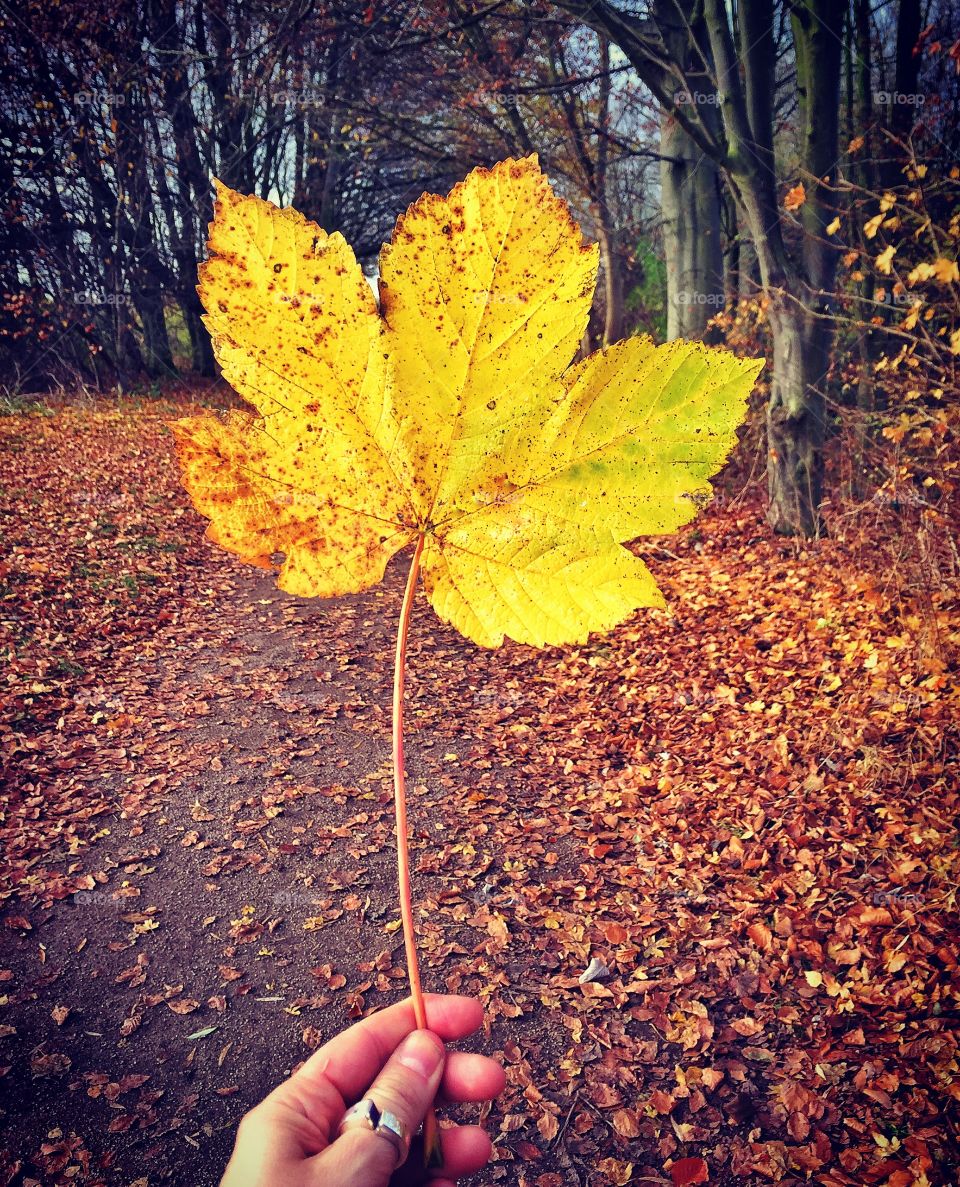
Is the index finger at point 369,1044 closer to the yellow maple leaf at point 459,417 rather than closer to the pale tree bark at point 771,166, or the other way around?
the yellow maple leaf at point 459,417

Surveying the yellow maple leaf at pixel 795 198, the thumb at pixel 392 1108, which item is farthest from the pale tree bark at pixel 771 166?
the thumb at pixel 392 1108

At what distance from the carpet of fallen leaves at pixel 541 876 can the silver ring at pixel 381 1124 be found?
2376 millimetres

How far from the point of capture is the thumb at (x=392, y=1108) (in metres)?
0.96

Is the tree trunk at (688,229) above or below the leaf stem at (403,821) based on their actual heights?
above

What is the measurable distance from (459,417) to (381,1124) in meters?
0.94

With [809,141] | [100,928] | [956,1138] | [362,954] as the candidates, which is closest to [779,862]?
[956,1138]

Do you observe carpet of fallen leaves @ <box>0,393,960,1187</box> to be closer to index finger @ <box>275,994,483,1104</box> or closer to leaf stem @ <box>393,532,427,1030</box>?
index finger @ <box>275,994,483,1104</box>

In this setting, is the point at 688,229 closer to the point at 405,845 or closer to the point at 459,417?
the point at 459,417

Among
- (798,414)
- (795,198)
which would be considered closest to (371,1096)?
(798,414)

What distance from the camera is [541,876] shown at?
165 inches

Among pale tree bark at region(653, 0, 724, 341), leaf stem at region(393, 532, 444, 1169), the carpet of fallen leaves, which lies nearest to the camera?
leaf stem at region(393, 532, 444, 1169)

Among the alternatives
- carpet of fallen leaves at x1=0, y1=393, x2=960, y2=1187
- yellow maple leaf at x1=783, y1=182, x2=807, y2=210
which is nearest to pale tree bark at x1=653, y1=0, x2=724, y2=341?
yellow maple leaf at x1=783, y1=182, x2=807, y2=210

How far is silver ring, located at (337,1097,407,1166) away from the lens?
3.23ft

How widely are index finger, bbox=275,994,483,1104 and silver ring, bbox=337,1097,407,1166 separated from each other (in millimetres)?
100
